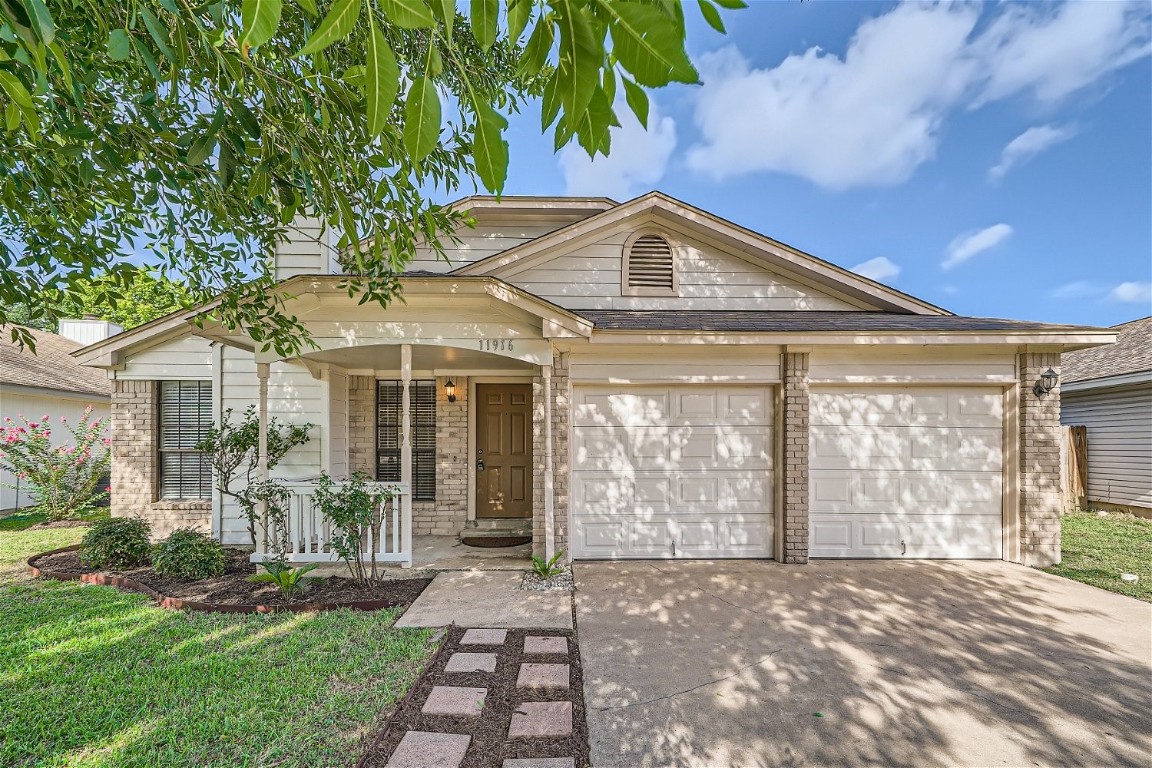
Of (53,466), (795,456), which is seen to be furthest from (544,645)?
(53,466)

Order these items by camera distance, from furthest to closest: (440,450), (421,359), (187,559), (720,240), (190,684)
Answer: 1. (440,450)
2. (720,240)
3. (421,359)
4. (187,559)
5. (190,684)

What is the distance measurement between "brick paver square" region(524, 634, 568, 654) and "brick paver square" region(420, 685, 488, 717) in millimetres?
619

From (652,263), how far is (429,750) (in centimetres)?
618

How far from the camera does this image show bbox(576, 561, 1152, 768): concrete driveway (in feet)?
8.80

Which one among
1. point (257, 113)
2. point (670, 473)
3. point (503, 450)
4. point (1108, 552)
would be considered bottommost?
point (1108, 552)

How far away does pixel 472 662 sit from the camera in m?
3.43

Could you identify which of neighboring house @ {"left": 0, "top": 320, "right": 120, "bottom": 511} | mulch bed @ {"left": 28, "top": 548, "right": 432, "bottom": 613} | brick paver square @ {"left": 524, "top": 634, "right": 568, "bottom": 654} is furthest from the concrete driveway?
neighboring house @ {"left": 0, "top": 320, "right": 120, "bottom": 511}

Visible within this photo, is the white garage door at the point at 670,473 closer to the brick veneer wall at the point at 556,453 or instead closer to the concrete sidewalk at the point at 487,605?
the brick veneer wall at the point at 556,453

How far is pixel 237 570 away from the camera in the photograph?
5.64m

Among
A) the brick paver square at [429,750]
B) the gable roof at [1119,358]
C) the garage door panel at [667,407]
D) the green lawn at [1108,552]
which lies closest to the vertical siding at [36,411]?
the garage door panel at [667,407]

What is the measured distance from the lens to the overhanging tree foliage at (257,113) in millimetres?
897

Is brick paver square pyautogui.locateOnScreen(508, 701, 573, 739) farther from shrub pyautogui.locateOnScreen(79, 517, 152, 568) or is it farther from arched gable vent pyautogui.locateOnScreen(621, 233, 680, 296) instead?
shrub pyautogui.locateOnScreen(79, 517, 152, 568)

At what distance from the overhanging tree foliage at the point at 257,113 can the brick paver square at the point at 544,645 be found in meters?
3.09

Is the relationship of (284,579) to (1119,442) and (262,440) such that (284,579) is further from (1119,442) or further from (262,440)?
(1119,442)
